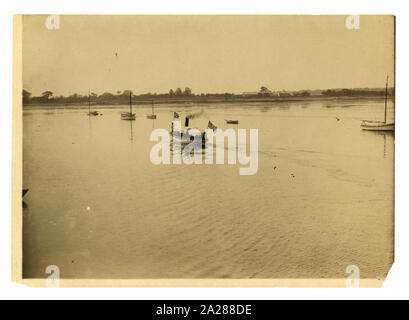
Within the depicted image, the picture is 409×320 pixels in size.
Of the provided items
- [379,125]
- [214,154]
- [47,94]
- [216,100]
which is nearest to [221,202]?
[214,154]

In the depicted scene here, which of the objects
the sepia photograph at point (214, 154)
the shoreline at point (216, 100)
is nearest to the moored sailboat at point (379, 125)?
the sepia photograph at point (214, 154)

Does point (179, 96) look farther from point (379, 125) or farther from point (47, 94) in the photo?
point (379, 125)

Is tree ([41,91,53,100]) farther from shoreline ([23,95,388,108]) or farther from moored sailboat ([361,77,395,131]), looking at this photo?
moored sailboat ([361,77,395,131])

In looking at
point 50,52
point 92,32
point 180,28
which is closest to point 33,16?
point 50,52

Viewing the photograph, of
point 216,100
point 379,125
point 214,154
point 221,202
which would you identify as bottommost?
point 221,202

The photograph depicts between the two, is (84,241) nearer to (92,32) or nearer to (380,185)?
(92,32)

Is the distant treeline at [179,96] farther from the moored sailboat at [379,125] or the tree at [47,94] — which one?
the moored sailboat at [379,125]
